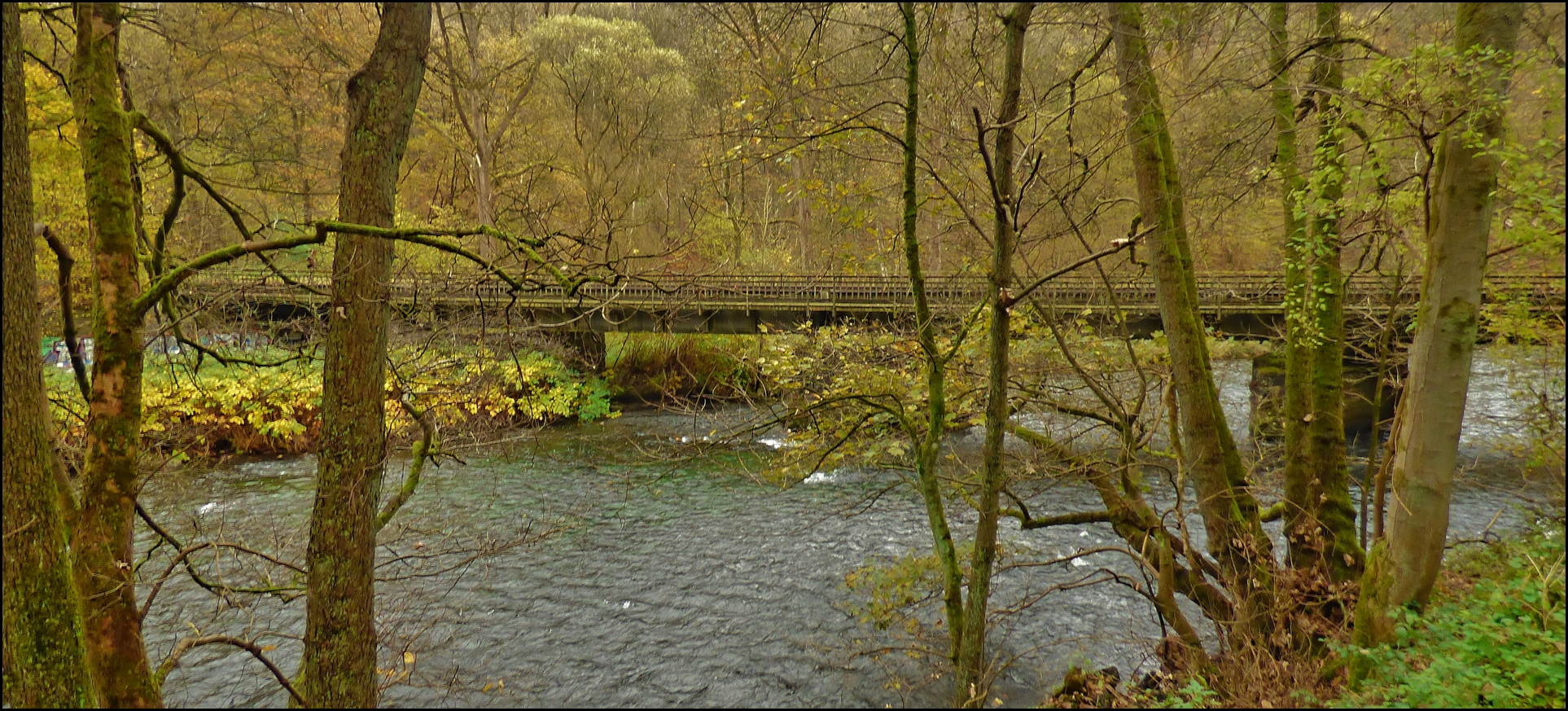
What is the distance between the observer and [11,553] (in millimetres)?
3479

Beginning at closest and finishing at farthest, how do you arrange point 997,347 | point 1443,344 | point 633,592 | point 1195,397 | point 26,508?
point 26,508 → point 1443,344 → point 997,347 → point 1195,397 → point 633,592

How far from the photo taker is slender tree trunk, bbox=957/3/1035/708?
16.6 ft

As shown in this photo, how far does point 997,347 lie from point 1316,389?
3983 millimetres

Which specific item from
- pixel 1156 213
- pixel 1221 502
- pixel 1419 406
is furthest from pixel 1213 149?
pixel 1419 406

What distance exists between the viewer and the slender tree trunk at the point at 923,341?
18.2 feet

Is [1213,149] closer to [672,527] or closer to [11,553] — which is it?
[672,527]

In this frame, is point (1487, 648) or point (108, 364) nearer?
point (1487, 648)

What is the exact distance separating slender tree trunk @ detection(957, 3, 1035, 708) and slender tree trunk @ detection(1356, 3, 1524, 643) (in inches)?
92.4

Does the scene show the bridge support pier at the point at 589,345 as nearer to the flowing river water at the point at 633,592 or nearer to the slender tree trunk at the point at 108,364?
the flowing river water at the point at 633,592

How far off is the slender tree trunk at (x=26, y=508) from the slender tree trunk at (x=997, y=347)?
5225 millimetres

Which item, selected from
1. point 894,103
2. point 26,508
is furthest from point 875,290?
point 26,508

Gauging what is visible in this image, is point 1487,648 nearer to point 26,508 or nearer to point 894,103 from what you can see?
point 894,103

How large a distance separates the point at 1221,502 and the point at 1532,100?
13.0ft

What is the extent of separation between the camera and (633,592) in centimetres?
959
